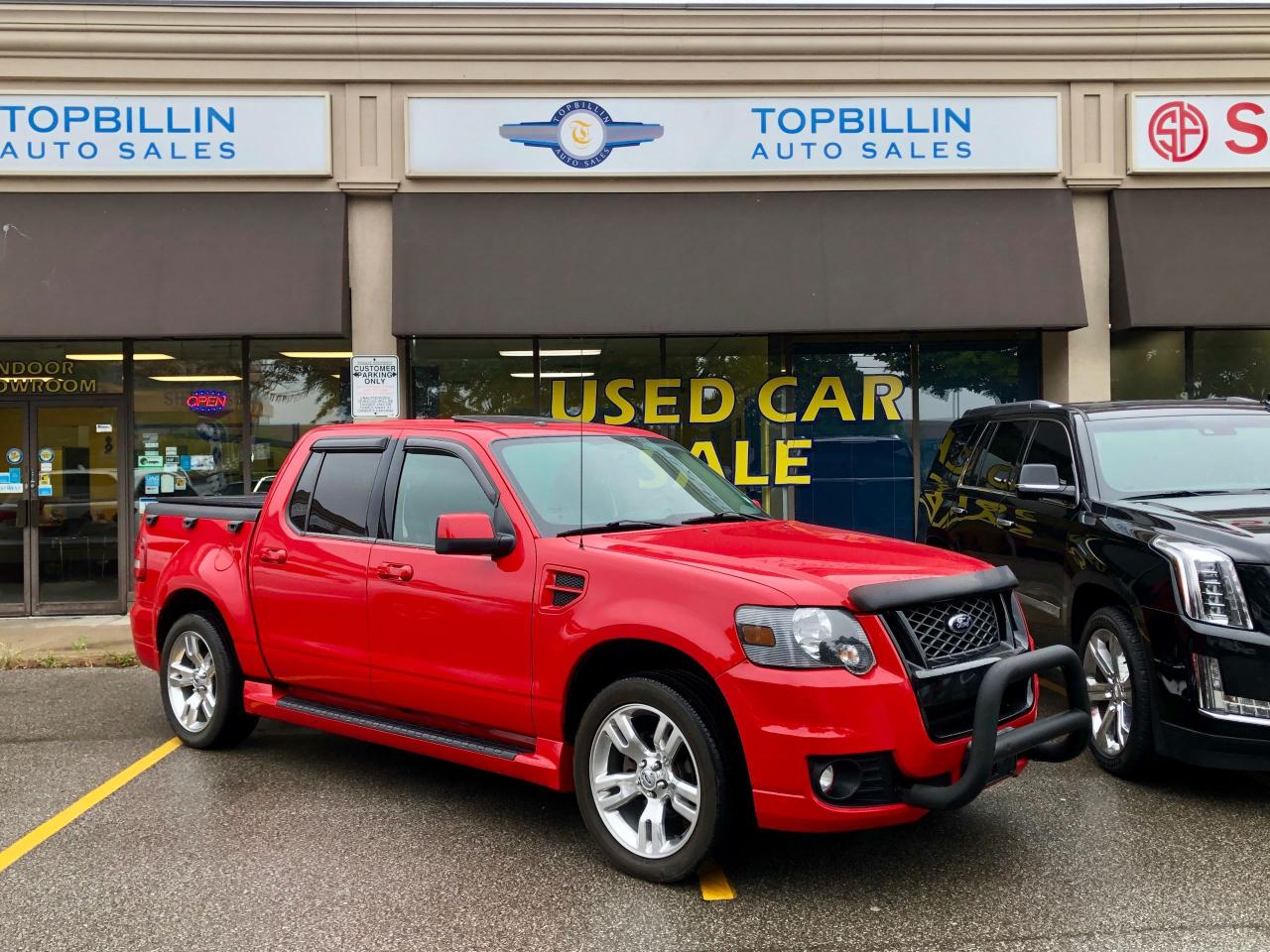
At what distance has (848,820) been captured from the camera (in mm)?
3680

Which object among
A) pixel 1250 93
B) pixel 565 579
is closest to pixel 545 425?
pixel 565 579

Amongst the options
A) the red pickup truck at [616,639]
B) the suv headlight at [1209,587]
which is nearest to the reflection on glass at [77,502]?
the red pickup truck at [616,639]

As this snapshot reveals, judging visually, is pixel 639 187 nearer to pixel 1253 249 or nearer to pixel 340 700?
pixel 1253 249

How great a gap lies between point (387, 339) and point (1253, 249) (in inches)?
370

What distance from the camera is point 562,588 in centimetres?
435

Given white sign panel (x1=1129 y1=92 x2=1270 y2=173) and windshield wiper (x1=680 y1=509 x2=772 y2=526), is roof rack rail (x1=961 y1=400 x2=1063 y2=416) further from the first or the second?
white sign panel (x1=1129 y1=92 x2=1270 y2=173)

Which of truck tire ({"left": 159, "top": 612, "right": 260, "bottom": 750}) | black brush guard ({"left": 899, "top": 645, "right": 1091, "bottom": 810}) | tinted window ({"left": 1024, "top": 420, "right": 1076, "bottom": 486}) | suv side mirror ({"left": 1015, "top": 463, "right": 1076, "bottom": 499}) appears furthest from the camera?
tinted window ({"left": 1024, "top": 420, "right": 1076, "bottom": 486})

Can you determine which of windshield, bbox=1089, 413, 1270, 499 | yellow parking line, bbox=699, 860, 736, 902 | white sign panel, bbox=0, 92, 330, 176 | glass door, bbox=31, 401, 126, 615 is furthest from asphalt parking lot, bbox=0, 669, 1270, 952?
white sign panel, bbox=0, 92, 330, 176

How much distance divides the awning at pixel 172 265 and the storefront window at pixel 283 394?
0.86m

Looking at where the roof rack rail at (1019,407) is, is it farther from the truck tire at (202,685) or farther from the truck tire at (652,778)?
the truck tire at (202,685)

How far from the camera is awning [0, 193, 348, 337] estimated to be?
10734mm

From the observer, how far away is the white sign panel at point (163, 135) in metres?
11.4

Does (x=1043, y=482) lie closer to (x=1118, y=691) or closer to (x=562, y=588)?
(x=1118, y=691)

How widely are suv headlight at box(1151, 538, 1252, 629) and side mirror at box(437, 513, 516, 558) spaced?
3.11 m
